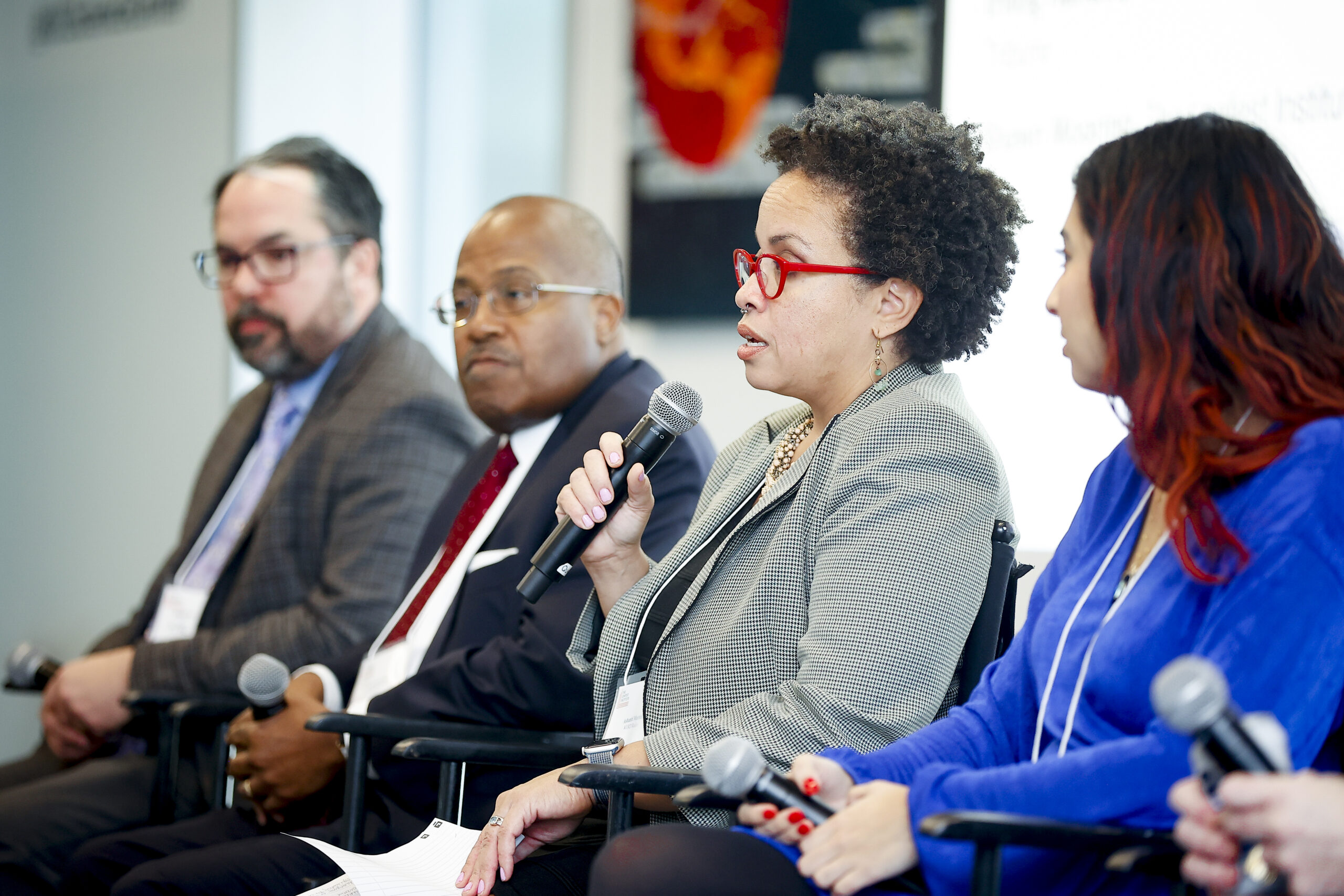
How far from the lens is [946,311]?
1803 millimetres

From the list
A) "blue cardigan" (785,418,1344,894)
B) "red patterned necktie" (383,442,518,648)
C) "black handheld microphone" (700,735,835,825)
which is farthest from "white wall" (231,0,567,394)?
"black handheld microphone" (700,735,835,825)

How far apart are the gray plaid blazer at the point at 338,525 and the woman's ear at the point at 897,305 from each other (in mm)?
1347

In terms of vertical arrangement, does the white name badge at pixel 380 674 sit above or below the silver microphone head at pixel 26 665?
above

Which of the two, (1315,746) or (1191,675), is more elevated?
(1191,675)

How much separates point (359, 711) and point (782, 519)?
1.00 m

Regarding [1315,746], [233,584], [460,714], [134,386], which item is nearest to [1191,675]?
[1315,746]

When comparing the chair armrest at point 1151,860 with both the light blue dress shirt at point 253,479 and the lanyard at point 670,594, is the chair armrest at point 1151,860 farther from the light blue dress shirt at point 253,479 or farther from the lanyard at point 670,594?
the light blue dress shirt at point 253,479

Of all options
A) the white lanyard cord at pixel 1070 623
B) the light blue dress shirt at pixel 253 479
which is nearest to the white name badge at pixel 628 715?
the white lanyard cord at pixel 1070 623

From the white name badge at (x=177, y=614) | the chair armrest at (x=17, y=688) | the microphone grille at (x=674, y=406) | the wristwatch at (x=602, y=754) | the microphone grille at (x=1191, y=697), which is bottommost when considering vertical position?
the chair armrest at (x=17, y=688)

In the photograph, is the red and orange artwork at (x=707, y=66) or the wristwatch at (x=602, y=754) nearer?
the wristwatch at (x=602, y=754)

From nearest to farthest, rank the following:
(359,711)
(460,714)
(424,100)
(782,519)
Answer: (782,519), (460,714), (359,711), (424,100)

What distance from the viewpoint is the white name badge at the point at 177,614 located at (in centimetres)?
292

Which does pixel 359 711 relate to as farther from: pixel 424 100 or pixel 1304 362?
pixel 424 100

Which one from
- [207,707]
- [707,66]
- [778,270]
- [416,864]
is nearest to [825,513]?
[778,270]
